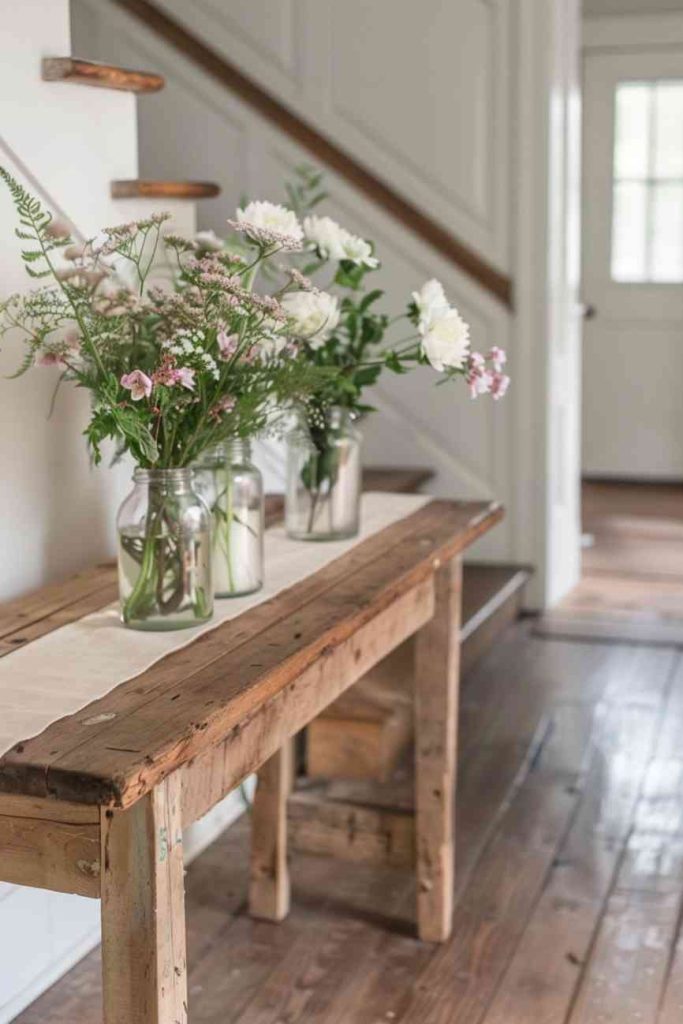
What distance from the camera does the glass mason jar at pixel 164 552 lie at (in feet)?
6.19

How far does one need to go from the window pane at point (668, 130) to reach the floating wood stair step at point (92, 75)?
4.99 meters

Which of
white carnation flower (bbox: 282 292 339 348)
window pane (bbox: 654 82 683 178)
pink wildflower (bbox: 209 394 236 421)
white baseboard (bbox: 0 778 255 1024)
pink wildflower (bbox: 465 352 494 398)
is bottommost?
white baseboard (bbox: 0 778 255 1024)

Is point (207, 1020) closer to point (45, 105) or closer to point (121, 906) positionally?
point (121, 906)

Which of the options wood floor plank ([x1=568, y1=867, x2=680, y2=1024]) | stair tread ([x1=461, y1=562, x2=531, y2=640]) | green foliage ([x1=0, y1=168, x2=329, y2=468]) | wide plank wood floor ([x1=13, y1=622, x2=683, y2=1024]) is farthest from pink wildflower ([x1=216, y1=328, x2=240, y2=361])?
stair tread ([x1=461, y1=562, x2=531, y2=640])

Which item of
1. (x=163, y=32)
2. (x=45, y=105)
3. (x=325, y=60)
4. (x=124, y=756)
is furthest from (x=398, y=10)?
(x=124, y=756)

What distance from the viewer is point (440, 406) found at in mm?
4898

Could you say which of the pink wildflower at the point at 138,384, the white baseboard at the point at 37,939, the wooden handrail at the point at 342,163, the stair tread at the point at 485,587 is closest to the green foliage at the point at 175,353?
the pink wildflower at the point at 138,384

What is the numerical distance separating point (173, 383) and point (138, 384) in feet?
0.15

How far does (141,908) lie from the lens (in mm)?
1457

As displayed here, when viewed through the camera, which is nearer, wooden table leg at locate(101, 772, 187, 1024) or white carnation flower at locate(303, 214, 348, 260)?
wooden table leg at locate(101, 772, 187, 1024)

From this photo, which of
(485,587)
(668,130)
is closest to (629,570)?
(485,587)

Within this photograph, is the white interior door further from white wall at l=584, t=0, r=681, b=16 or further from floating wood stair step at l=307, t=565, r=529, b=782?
floating wood stair step at l=307, t=565, r=529, b=782

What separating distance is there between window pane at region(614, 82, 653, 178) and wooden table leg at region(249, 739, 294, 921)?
16.9ft

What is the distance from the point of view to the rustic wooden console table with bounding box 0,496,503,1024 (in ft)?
4.76
